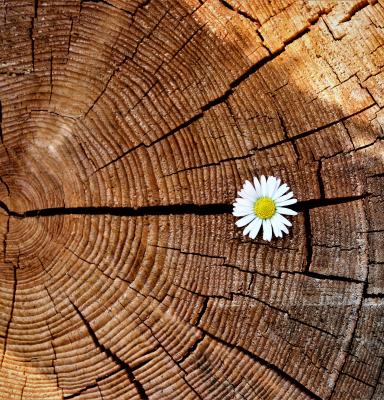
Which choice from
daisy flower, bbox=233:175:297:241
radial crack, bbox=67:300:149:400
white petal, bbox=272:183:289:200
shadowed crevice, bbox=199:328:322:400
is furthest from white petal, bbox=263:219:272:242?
radial crack, bbox=67:300:149:400

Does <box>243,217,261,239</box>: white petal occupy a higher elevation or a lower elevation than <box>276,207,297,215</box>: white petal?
lower

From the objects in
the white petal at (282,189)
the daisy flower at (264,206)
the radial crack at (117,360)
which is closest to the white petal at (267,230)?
the daisy flower at (264,206)

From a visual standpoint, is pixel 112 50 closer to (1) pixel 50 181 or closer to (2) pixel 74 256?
(1) pixel 50 181

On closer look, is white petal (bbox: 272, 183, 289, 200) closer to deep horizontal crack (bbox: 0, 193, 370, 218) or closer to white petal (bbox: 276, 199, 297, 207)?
white petal (bbox: 276, 199, 297, 207)

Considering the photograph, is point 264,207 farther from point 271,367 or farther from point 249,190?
point 271,367

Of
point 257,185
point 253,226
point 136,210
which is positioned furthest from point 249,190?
point 136,210

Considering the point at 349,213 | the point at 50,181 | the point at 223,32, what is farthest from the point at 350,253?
the point at 50,181
